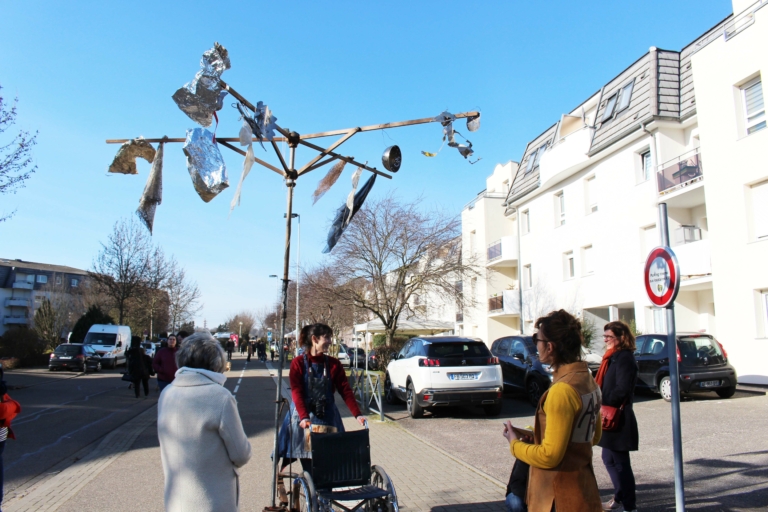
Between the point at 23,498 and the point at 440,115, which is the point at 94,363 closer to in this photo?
the point at 23,498

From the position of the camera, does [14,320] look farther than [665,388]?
Yes

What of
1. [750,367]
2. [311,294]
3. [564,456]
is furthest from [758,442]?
[311,294]

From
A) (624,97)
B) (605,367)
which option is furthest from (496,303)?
(605,367)

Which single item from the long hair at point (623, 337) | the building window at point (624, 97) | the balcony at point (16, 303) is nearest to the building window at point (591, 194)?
the building window at point (624, 97)

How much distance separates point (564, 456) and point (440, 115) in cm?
387

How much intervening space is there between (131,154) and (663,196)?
17.4m

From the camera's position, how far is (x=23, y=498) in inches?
239

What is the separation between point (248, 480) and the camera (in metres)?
6.60

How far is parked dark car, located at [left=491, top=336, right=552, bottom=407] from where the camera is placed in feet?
42.3

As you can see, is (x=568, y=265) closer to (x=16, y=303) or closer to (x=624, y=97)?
(x=624, y=97)

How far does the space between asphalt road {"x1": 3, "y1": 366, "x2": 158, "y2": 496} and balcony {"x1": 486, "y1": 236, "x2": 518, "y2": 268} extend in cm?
1775

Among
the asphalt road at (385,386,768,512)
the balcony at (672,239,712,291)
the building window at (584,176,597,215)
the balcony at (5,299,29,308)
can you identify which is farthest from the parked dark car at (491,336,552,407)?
the balcony at (5,299,29,308)

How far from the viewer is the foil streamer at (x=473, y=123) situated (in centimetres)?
590

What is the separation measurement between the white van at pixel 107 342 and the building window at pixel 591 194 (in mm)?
25395
